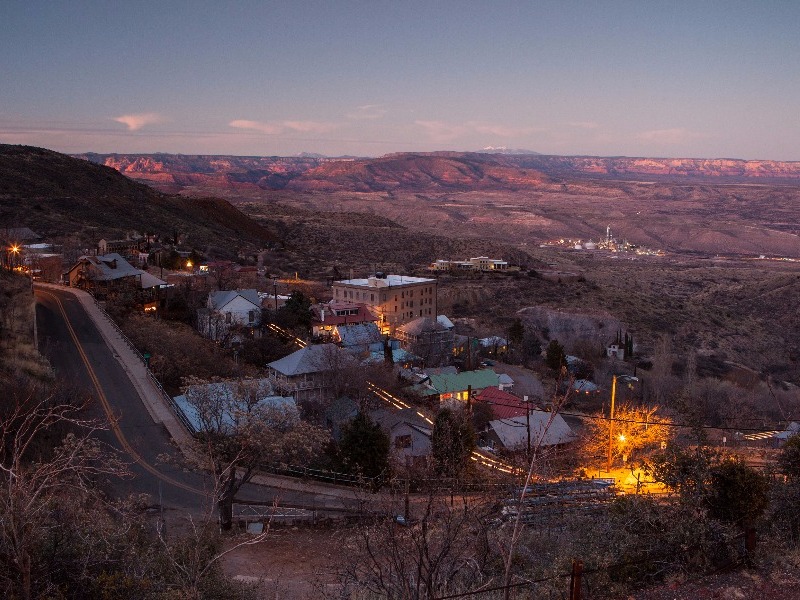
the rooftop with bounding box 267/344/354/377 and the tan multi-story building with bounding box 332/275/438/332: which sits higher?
the rooftop with bounding box 267/344/354/377

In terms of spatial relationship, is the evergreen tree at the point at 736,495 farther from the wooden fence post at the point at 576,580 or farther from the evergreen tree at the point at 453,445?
the evergreen tree at the point at 453,445

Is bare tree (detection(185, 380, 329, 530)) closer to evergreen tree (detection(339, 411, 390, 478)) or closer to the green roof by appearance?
evergreen tree (detection(339, 411, 390, 478))

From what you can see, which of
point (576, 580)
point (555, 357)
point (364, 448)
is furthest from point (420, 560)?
point (555, 357)

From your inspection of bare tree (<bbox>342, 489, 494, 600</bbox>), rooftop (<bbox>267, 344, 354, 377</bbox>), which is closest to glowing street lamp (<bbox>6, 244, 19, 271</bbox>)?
rooftop (<bbox>267, 344, 354, 377</bbox>)

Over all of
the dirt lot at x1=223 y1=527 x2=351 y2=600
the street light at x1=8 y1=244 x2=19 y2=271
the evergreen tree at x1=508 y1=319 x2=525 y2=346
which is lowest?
the evergreen tree at x1=508 y1=319 x2=525 y2=346

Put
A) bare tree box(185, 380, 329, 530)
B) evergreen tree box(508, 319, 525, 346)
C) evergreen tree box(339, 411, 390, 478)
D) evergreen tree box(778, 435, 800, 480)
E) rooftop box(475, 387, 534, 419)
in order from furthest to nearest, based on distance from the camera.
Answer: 1. evergreen tree box(508, 319, 525, 346)
2. rooftop box(475, 387, 534, 419)
3. evergreen tree box(339, 411, 390, 478)
4. bare tree box(185, 380, 329, 530)
5. evergreen tree box(778, 435, 800, 480)

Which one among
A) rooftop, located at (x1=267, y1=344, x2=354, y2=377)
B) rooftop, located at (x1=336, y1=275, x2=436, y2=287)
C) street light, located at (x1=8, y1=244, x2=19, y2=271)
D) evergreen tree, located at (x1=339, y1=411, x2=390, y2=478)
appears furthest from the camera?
rooftop, located at (x1=336, y1=275, x2=436, y2=287)

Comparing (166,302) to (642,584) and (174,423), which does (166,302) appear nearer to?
(174,423)
